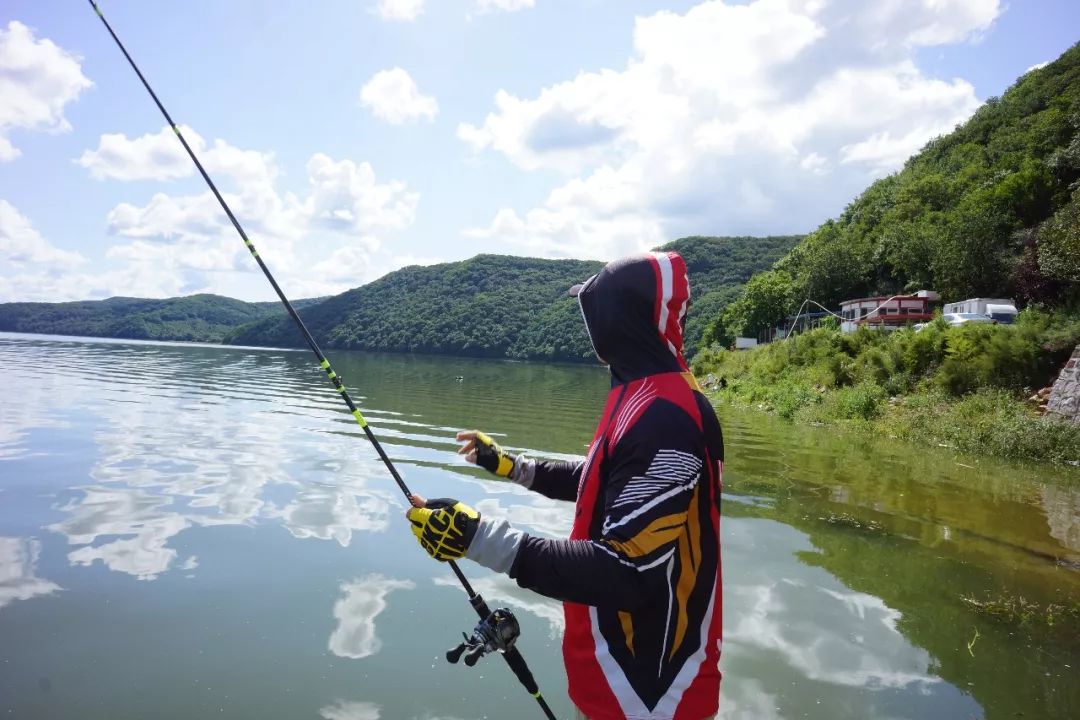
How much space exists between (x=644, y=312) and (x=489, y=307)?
14930cm

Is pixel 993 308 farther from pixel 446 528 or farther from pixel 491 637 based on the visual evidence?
pixel 446 528

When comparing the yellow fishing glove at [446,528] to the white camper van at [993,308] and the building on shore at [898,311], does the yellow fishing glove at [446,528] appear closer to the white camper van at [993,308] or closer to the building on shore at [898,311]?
the white camper van at [993,308]

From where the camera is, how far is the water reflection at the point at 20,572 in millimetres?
5926

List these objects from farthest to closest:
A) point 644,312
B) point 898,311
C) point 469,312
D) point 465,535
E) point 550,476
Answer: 1. point 469,312
2. point 898,311
3. point 550,476
4. point 644,312
5. point 465,535

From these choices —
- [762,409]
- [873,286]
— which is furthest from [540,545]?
[873,286]

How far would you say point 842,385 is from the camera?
26.8 m

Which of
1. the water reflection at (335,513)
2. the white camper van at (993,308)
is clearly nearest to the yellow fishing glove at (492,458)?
the water reflection at (335,513)

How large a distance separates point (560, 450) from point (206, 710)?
1122 centimetres

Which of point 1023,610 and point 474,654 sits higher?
point 474,654

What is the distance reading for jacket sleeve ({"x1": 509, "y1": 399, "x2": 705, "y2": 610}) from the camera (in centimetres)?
181

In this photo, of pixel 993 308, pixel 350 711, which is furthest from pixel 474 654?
pixel 993 308

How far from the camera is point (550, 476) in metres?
2.97

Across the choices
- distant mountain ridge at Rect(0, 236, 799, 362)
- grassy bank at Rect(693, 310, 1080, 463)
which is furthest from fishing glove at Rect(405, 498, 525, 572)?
distant mountain ridge at Rect(0, 236, 799, 362)

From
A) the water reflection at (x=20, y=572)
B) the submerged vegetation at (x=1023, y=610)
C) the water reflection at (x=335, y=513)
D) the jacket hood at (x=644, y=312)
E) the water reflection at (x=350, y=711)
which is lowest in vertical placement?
the submerged vegetation at (x=1023, y=610)
